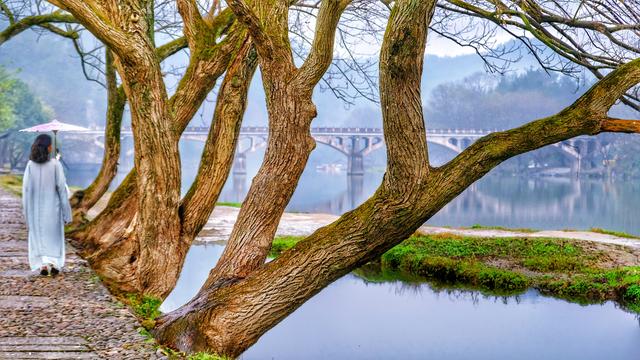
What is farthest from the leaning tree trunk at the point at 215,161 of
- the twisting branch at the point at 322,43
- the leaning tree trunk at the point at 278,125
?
the twisting branch at the point at 322,43

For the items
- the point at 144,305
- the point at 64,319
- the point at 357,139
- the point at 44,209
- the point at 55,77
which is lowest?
the point at 144,305

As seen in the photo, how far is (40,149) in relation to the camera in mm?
6090

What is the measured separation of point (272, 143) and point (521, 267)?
6.31 metres

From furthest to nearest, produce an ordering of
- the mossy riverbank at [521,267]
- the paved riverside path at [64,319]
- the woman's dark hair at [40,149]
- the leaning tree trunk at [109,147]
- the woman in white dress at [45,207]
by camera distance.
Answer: the leaning tree trunk at [109,147] → the mossy riverbank at [521,267] → the woman in white dress at [45,207] → the woman's dark hair at [40,149] → the paved riverside path at [64,319]

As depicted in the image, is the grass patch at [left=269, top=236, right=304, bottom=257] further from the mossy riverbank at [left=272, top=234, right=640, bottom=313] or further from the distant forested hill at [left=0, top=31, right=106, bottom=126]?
the distant forested hill at [left=0, top=31, right=106, bottom=126]

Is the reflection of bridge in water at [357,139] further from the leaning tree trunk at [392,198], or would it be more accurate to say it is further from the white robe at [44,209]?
the leaning tree trunk at [392,198]

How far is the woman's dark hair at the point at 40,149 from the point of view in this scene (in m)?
6.06

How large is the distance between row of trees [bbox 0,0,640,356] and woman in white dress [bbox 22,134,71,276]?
61 centimetres

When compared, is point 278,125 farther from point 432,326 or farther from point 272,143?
point 432,326

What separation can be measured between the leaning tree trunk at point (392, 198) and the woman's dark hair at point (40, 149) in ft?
6.51

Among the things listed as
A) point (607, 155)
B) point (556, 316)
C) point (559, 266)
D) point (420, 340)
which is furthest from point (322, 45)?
point (607, 155)

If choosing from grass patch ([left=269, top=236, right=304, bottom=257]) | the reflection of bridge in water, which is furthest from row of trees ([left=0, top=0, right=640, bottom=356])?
the reflection of bridge in water

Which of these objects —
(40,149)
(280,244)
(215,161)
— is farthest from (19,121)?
(215,161)

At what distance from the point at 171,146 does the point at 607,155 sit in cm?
5280
